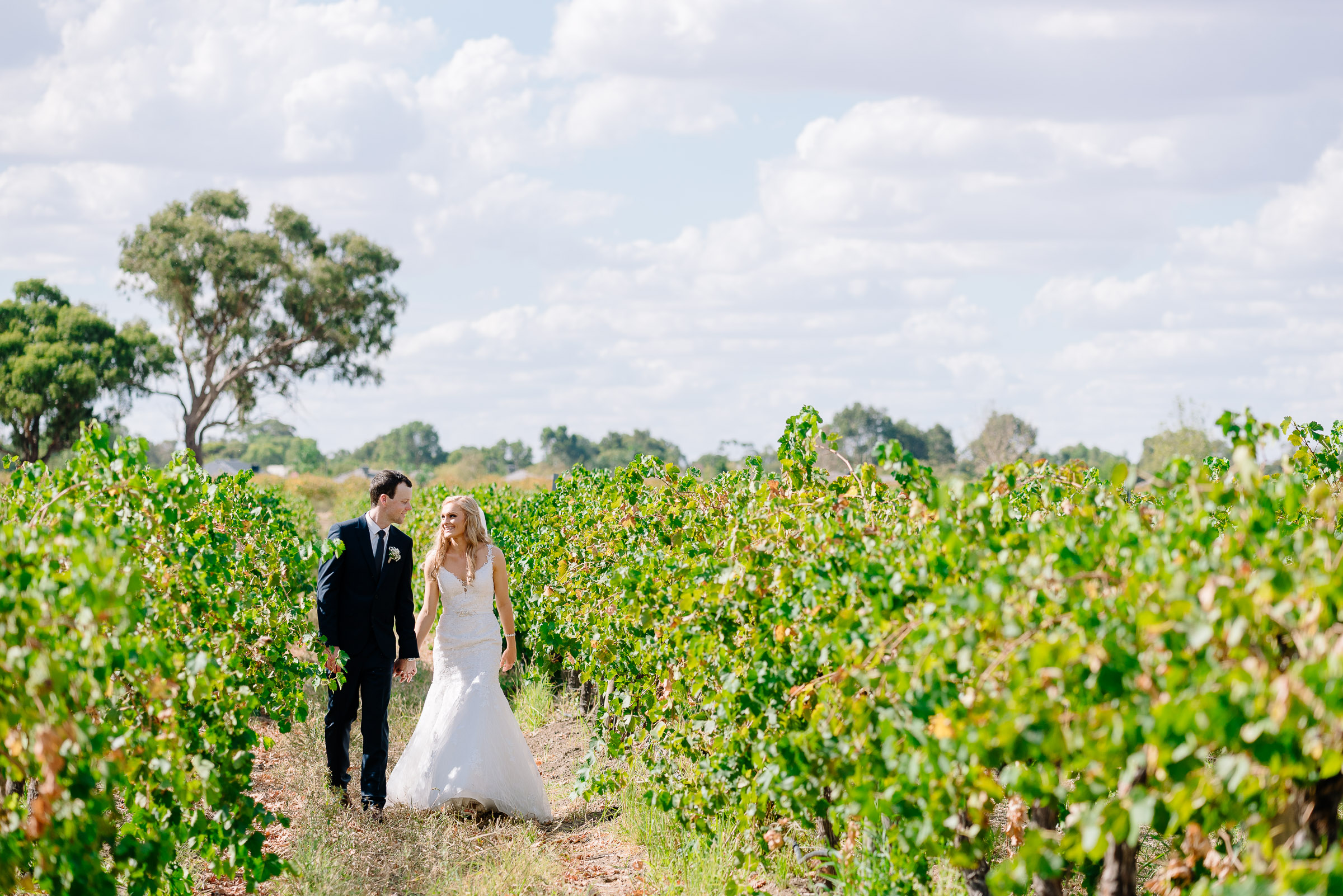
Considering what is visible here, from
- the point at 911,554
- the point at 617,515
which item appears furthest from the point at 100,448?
the point at 617,515

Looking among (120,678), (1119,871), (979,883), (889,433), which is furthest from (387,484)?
(889,433)

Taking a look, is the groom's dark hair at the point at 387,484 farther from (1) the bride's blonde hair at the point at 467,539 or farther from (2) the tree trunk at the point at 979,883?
(2) the tree trunk at the point at 979,883

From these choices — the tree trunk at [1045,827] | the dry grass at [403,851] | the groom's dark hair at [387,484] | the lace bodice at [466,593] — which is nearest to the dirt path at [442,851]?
the dry grass at [403,851]

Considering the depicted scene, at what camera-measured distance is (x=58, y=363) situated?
Answer: 43906 mm

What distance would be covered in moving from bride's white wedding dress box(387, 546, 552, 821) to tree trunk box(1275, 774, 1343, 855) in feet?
16.1

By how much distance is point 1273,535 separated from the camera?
3031mm

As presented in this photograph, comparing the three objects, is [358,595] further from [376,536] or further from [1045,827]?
[1045,827]

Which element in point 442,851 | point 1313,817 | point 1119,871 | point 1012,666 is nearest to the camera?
point 1012,666

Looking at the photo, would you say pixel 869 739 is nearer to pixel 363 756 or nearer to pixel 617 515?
pixel 363 756

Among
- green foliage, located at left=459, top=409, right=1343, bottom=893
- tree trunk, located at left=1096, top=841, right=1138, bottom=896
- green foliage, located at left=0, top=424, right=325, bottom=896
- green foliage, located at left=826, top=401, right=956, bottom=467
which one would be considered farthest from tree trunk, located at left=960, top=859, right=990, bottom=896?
green foliage, located at left=826, top=401, right=956, bottom=467

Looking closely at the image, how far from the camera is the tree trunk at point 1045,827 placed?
4.19 metres

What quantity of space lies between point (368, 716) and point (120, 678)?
3.10 metres

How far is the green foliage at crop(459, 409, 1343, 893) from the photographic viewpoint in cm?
258

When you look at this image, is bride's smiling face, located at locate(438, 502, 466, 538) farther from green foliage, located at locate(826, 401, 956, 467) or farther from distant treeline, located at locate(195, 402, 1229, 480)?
green foliage, located at locate(826, 401, 956, 467)
